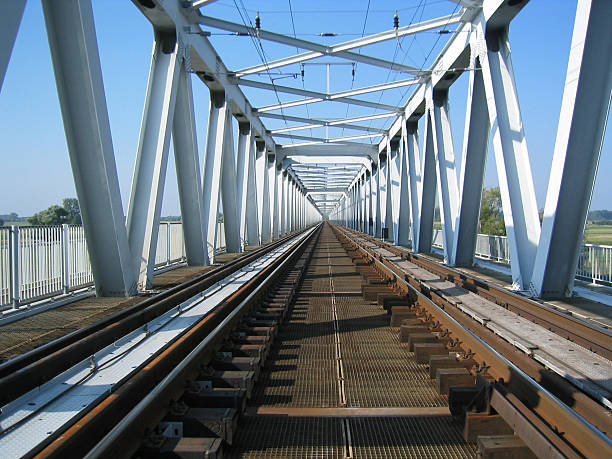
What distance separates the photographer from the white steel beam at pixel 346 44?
48.0 ft

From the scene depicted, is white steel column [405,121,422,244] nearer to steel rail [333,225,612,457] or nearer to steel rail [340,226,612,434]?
steel rail [333,225,612,457]

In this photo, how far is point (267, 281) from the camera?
9.46 metres

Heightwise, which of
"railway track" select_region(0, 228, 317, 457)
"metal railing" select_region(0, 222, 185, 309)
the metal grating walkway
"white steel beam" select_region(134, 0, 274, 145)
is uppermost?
"white steel beam" select_region(134, 0, 274, 145)

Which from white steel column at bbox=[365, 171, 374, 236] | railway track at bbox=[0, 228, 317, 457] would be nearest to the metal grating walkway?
railway track at bbox=[0, 228, 317, 457]

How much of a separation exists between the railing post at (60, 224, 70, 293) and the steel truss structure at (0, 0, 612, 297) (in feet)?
1.85

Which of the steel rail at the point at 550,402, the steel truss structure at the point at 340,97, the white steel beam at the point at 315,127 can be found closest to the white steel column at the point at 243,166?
the steel truss structure at the point at 340,97

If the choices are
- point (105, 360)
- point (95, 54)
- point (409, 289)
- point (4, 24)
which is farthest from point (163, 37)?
point (105, 360)

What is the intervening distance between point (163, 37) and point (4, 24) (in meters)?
7.54

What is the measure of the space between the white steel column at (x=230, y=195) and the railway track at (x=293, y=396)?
568 inches

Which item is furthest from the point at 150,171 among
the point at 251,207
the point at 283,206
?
the point at 283,206

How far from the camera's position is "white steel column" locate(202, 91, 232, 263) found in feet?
57.7

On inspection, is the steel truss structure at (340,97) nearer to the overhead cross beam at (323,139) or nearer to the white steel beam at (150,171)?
the white steel beam at (150,171)

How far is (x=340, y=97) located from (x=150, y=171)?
13.7m

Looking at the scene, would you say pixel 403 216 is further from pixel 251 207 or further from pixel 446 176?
pixel 446 176
